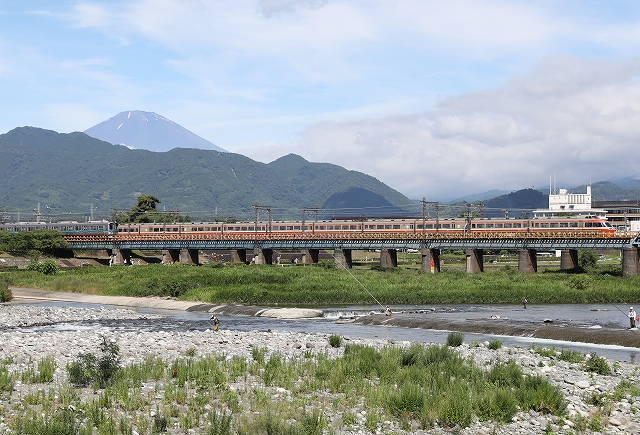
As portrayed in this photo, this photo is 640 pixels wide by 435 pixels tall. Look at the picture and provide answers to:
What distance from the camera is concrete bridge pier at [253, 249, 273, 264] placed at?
113 m

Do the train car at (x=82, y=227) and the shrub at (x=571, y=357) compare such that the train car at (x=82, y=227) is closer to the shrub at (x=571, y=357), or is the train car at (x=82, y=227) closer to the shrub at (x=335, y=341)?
the shrub at (x=335, y=341)

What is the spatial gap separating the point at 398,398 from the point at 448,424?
1866 millimetres

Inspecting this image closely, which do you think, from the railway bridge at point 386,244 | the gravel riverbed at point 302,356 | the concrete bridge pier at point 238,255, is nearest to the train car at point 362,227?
the railway bridge at point 386,244

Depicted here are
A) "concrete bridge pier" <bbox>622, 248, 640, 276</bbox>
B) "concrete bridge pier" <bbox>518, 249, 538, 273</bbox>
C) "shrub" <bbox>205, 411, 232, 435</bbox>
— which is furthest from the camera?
"concrete bridge pier" <bbox>518, 249, 538, 273</bbox>

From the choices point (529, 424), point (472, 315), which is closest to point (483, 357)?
point (529, 424)

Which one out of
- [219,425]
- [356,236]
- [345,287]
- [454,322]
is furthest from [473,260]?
[219,425]

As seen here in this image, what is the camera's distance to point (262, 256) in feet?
376

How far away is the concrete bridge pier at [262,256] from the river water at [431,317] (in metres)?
47.9

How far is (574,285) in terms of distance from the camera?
71.8 metres

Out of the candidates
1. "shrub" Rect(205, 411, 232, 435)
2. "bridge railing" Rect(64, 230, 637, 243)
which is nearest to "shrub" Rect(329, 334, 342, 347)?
"shrub" Rect(205, 411, 232, 435)

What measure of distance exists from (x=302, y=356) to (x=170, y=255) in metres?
99.1

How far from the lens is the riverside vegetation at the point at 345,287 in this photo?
67500 mm

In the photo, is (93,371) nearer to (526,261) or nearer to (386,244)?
(526,261)

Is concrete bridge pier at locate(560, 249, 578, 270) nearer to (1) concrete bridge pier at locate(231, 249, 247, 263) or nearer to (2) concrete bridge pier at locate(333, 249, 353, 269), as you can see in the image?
(2) concrete bridge pier at locate(333, 249, 353, 269)
